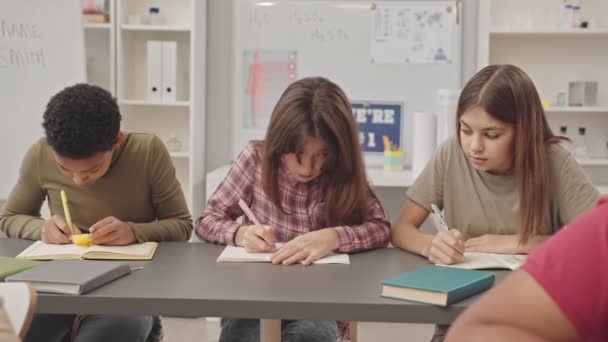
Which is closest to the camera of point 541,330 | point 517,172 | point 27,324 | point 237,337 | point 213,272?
point 541,330

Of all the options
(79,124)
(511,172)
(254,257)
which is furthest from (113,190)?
(511,172)

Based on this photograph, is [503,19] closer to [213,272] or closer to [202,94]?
[202,94]

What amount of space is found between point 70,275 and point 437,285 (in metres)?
0.70

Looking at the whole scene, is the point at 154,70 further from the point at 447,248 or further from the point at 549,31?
the point at 447,248

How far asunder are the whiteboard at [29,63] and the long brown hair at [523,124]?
1972 mm

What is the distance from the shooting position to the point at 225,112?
3.73 m

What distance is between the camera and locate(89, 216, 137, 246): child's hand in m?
1.71

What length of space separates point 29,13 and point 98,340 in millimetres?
1918

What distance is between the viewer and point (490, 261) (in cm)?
161

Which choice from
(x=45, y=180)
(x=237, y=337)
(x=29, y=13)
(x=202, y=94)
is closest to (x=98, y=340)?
(x=237, y=337)

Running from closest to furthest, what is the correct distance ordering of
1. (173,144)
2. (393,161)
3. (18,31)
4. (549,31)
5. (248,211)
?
1. (248,211)
2. (18,31)
3. (549,31)
4. (393,161)
5. (173,144)

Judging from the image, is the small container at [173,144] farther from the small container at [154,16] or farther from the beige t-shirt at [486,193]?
the beige t-shirt at [486,193]

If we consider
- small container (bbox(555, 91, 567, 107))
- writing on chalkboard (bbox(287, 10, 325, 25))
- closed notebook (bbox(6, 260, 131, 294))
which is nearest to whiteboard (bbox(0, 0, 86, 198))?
writing on chalkboard (bbox(287, 10, 325, 25))

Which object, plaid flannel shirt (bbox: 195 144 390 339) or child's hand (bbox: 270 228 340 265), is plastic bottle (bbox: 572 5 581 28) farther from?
child's hand (bbox: 270 228 340 265)
